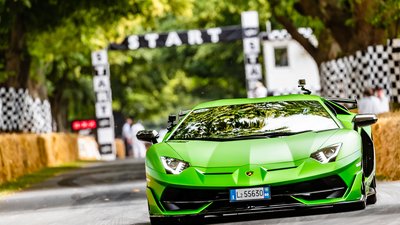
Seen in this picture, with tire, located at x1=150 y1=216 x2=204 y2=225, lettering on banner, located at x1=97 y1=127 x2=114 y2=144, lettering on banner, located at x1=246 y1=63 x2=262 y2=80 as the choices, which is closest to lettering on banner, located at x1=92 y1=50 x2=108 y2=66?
lettering on banner, located at x1=97 y1=127 x2=114 y2=144

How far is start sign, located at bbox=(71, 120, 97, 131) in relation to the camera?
64.9 metres

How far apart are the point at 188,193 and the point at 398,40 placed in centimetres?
1536

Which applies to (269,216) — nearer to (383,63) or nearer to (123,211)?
(123,211)

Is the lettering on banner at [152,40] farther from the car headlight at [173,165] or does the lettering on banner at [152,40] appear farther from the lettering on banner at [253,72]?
the car headlight at [173,165]

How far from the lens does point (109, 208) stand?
15.5m

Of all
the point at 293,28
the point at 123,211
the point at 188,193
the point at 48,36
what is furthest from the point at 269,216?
the point at 48,36

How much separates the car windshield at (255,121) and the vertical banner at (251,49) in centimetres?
2947

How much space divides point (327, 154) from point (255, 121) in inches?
49.6

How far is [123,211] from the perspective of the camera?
48.3ft

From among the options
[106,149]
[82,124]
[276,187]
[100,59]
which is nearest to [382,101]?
[276,187]

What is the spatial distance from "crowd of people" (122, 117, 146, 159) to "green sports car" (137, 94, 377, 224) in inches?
1369

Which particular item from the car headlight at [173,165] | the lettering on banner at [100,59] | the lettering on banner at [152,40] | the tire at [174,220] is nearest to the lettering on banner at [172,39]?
the lettering on banner at [152,40]

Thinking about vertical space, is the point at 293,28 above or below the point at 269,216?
above

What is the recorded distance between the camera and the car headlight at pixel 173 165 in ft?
37.5
